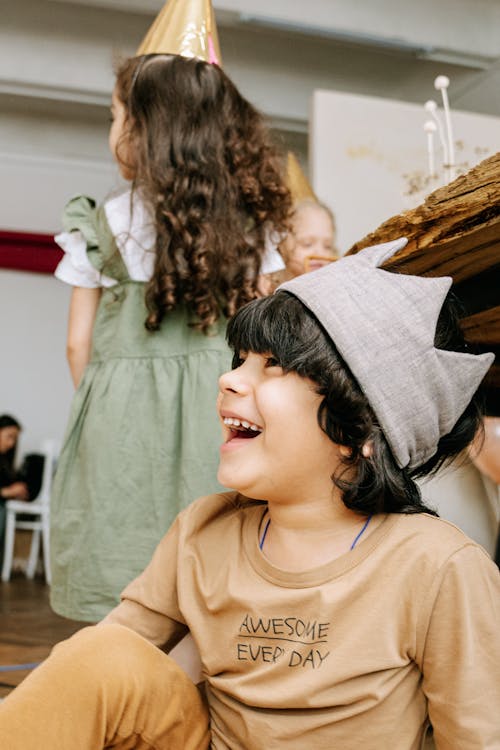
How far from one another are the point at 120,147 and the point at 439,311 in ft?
2.71

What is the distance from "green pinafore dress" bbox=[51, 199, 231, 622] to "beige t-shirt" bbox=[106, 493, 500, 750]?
517 millimetres

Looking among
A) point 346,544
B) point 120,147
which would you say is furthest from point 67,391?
point 346,544

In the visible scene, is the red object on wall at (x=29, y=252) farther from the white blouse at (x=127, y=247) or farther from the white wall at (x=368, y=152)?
the white blouse at (x=127, y=247)

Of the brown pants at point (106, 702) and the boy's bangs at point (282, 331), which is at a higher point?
the boy's bangs at point (282, 331)

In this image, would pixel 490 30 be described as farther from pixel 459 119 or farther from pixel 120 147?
pixel 120 147

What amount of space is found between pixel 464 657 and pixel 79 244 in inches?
37.3

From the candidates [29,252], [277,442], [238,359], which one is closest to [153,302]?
[238,359]

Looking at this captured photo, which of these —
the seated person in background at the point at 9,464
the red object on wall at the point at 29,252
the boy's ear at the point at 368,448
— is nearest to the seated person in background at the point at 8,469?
the seated person in background at the point at 9,464

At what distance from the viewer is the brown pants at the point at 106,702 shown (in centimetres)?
64

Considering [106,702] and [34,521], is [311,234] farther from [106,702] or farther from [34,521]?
[34,521]

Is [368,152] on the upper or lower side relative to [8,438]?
upper

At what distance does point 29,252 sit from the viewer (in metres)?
5.62


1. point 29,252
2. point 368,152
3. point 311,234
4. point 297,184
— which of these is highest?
point 29,252

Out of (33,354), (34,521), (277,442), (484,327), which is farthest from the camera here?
(33,354)
